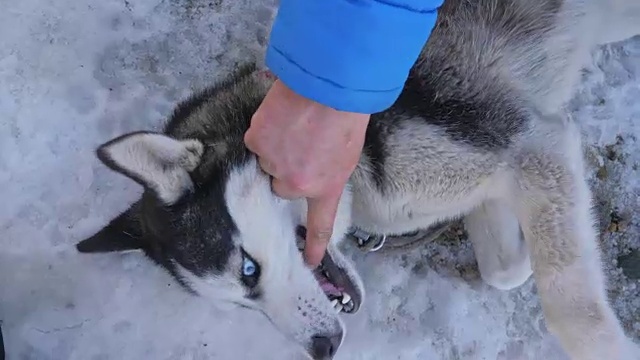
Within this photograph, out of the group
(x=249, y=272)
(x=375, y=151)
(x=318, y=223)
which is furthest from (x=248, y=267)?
(x=375, y=151)

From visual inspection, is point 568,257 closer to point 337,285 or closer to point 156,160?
point 337,285

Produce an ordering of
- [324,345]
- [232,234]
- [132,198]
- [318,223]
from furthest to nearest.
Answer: [132,198] < [324,345] < [232,234] < [318,223]

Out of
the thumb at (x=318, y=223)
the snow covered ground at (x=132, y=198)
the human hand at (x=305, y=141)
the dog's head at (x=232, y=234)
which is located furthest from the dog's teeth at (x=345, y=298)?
the human hand at (x=305, y=141)

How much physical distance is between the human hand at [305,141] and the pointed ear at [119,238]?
749 millimetres

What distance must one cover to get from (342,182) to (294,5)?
19.6 inches

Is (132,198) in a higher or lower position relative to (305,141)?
lower

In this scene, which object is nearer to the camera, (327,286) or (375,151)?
(375,151)

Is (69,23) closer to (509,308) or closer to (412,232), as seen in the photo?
(412,232)

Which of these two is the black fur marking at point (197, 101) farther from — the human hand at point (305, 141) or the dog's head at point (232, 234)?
the human hand at point (305, 141)

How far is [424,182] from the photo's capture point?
2.30 m

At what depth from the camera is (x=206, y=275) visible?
216 cm

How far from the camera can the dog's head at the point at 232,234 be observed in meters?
2.06

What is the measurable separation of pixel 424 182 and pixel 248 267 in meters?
0.61

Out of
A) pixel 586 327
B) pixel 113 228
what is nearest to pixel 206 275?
pixel 113 228
